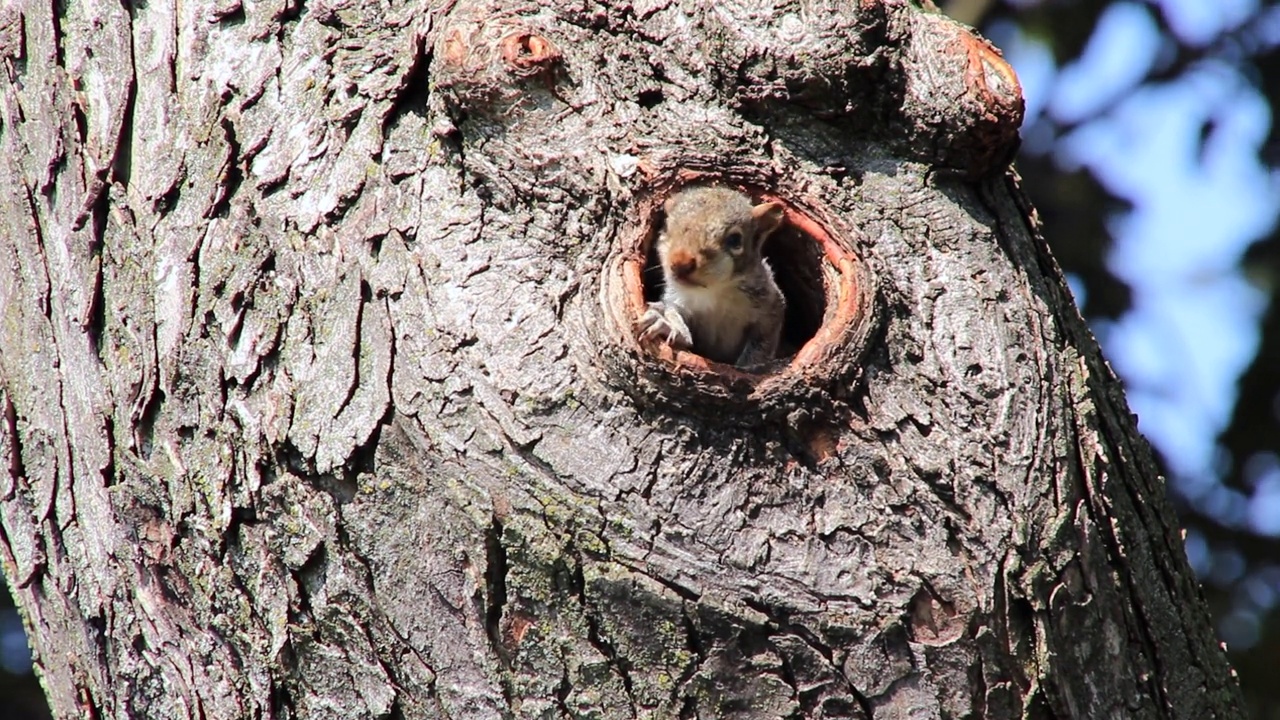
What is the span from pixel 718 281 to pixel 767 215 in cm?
57

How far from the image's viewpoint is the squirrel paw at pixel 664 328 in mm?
2623

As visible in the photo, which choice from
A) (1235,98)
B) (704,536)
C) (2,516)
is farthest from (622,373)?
(1235,98)

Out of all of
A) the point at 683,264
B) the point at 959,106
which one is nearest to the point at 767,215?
the point at 683,264

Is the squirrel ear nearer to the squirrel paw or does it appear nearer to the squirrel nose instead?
the squirrel nose

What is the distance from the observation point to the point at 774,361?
2.82 meters

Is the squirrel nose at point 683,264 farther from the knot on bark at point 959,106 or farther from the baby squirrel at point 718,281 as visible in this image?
the knot on bark at point 959,106

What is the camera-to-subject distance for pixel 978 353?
2701mm

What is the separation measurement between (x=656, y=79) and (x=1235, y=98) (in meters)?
4.25

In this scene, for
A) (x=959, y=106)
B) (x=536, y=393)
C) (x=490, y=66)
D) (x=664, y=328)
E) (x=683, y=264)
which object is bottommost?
(x=536, y=393)

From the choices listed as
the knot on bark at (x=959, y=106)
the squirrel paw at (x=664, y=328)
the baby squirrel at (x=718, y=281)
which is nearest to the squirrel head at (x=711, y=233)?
the baby squirrel at (x=718, y=281)

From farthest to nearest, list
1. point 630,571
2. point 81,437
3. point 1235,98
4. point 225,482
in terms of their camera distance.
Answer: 1. point 1235,98
2. point 81,437
3. point 225,482
4. point 630,571

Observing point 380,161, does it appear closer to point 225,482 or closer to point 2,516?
point 225,482

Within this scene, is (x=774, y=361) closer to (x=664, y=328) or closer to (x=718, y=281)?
(x=664, y=328)

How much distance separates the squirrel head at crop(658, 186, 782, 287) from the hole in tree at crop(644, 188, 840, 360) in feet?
0.11
